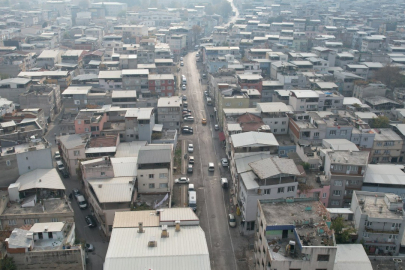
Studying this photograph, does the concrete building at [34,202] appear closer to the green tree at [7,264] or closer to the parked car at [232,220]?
the green tree at [7,264]

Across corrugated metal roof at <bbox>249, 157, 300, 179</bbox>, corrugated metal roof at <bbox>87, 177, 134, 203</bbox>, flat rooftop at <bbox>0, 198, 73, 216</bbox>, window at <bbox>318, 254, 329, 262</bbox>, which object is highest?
corrugated metal roof at <bbox>249, 157, 300, 179</bbox>

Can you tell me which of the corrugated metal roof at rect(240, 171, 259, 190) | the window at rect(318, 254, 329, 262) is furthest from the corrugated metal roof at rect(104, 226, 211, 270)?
the corrugated metal roof at rect(240, 171, 259, 190)

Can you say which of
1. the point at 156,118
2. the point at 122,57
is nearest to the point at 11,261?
the point at 156,118

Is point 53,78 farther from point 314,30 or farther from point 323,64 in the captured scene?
point 314,30

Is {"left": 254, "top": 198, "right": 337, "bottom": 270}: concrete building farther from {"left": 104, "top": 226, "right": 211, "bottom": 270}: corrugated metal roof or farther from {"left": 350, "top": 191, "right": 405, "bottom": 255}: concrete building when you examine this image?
{"left": 350, "top": 191, "right": 405, "bottom": 255}: concrete building

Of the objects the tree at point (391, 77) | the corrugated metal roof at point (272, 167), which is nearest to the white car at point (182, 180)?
the corrugated metal roof at point (272, 167)

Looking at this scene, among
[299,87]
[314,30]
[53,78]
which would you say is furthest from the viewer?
[314,30]

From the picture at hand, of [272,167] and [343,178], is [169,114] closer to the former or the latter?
[272,167]
